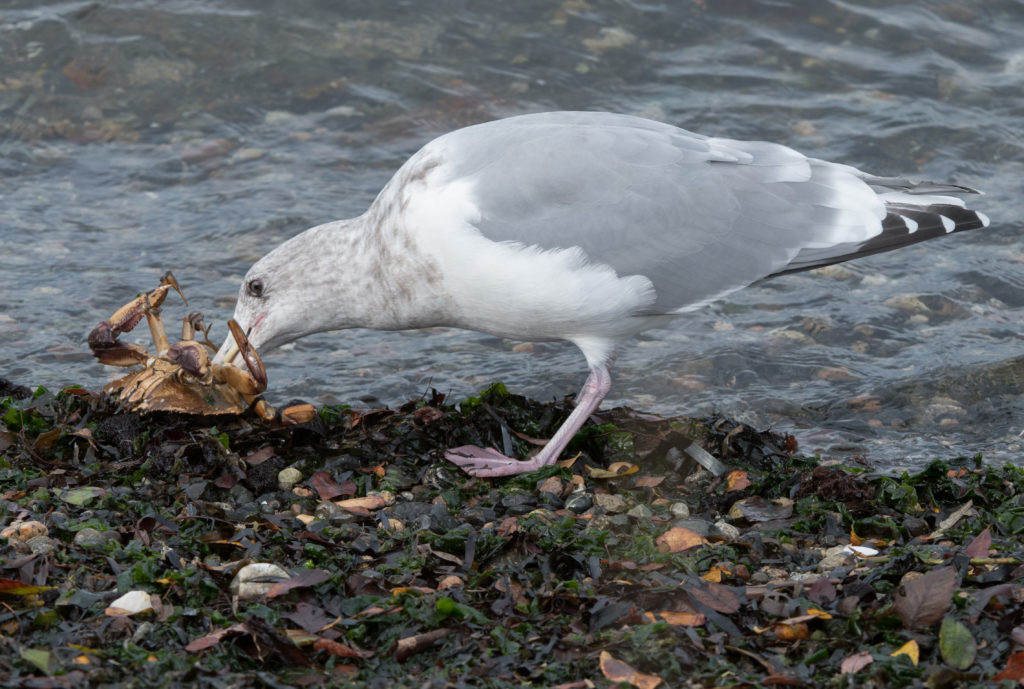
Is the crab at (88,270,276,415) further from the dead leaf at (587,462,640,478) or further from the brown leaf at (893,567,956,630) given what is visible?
the brown leaf at (893,567,956,630)

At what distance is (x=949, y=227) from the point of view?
Answer: 504 centimetres

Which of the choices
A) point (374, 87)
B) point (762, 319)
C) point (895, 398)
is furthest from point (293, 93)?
point (895, 398)

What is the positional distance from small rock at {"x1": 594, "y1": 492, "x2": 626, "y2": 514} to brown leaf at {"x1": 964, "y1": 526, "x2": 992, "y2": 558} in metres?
1.26

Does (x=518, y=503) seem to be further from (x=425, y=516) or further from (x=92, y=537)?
(x=92, y=537)

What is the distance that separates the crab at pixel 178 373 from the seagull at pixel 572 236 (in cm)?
14

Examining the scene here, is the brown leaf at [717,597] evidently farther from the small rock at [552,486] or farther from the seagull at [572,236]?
the seagull at [572,236]

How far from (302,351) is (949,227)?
363 cm

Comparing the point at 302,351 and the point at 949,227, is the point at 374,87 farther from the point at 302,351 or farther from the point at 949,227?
the point at 949,227

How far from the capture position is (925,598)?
3275 mm

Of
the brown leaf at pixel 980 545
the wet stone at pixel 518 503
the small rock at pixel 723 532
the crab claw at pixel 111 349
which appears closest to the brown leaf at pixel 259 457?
the crab claw at pixel 111 349

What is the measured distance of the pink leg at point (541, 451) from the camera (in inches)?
186

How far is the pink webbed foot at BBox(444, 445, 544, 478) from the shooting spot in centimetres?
470

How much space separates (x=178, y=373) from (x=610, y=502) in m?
1.98

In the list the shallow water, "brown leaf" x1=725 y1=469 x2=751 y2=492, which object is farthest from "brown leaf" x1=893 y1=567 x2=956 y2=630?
the shallow water
